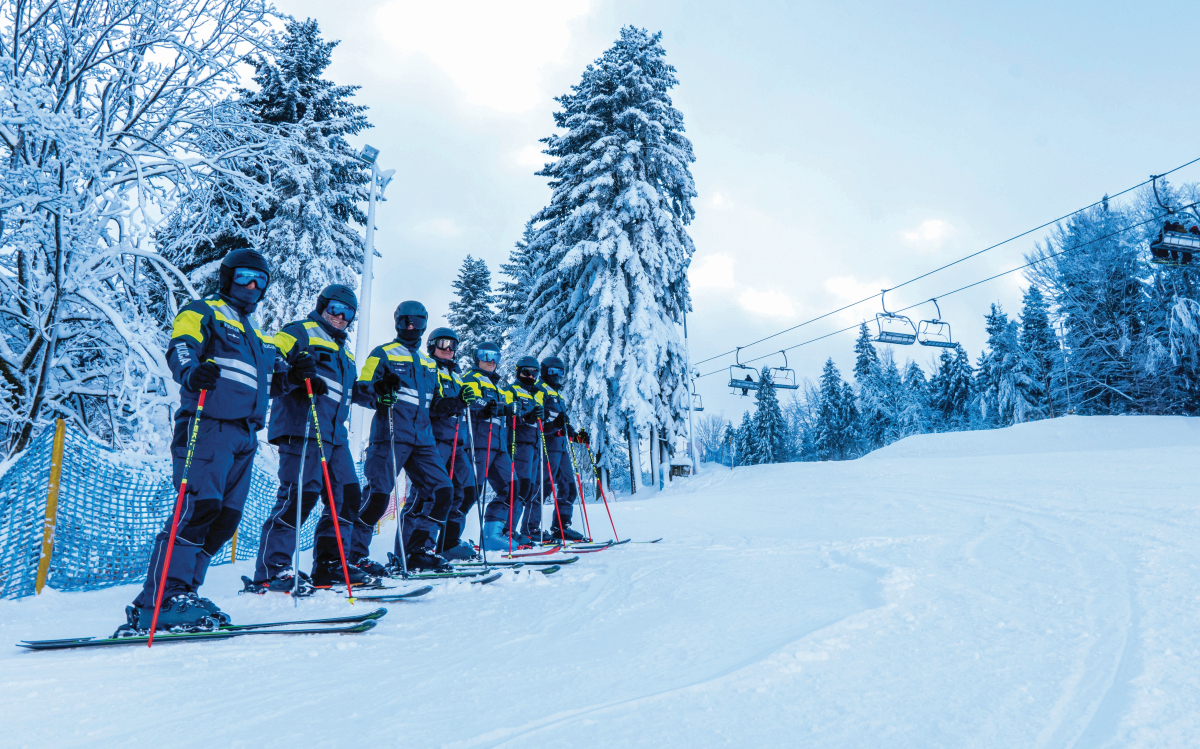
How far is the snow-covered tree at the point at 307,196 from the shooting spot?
16812 mm

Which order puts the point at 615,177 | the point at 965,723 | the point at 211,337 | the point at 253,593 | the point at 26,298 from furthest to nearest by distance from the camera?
1. the point at 615,177
2. the point at 26,298
3. the point at 253,593
4. the point at 211,337
5. the point at 965,723

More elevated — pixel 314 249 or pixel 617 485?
pixel 314 249

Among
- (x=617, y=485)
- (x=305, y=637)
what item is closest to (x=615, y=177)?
(x=617, y=485)

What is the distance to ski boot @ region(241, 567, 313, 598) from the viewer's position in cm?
415

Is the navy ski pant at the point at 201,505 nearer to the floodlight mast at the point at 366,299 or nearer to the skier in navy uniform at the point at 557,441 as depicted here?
the skier in navy uniform at the point at 557,441

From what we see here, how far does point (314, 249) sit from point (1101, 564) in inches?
715

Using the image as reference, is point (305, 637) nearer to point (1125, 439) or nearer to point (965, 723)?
point (965, 723)

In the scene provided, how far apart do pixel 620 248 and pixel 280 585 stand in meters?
15.2

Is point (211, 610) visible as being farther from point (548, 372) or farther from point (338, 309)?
point (548, 372)

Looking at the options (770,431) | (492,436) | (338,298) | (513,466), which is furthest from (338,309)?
(770,431)

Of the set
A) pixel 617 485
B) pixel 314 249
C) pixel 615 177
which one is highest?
pixel 615 177

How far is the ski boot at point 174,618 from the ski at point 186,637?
11 cm

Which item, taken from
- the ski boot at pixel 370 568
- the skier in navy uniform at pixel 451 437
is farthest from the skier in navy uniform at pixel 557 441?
the ski boot at pixel 370 568

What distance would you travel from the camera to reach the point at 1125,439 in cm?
1825
